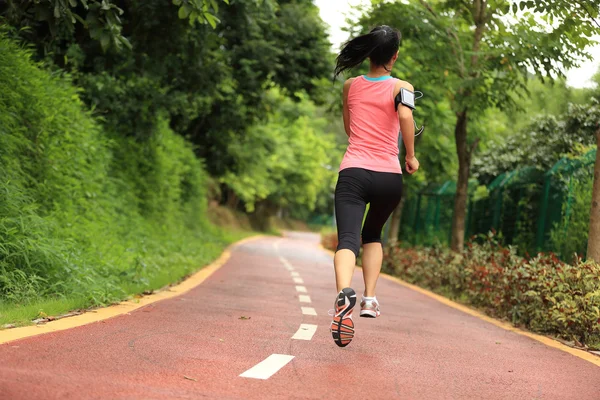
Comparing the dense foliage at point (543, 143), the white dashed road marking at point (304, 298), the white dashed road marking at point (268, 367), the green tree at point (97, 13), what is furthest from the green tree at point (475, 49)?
the white dashed road marking at point (268, 367)

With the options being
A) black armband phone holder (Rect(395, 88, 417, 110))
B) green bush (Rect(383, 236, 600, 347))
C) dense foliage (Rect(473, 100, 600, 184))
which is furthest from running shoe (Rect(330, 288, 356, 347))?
dense foliage (Rect(473, 100, 600, 184))

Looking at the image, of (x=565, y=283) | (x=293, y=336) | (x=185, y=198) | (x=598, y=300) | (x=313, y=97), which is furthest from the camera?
(x=185, y=198)

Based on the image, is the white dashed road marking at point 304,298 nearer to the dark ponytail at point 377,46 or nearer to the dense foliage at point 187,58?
the dense foliage at point 187,58

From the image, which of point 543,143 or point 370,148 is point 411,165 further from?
point 543,143

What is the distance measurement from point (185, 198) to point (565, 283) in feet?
60.7

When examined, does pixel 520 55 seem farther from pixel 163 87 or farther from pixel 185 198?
pixel 185 198

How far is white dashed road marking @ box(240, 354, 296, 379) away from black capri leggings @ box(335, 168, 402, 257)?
2.68 ft

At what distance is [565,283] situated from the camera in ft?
28.2

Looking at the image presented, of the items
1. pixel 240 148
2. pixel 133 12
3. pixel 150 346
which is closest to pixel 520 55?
pixel 133 12

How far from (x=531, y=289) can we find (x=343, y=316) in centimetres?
486

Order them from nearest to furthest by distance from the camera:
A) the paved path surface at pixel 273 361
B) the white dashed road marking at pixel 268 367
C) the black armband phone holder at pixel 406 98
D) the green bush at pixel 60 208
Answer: the paved path surface at pixel 273 361, the white dashed road marking at pixel 268 367, the black armband phone holder at pixel 406 98, the green bush at pixel 60 208

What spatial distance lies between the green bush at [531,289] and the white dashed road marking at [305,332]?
8.69 ft

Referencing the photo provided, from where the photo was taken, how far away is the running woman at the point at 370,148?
223 inches

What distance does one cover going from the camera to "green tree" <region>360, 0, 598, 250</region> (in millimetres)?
12562
